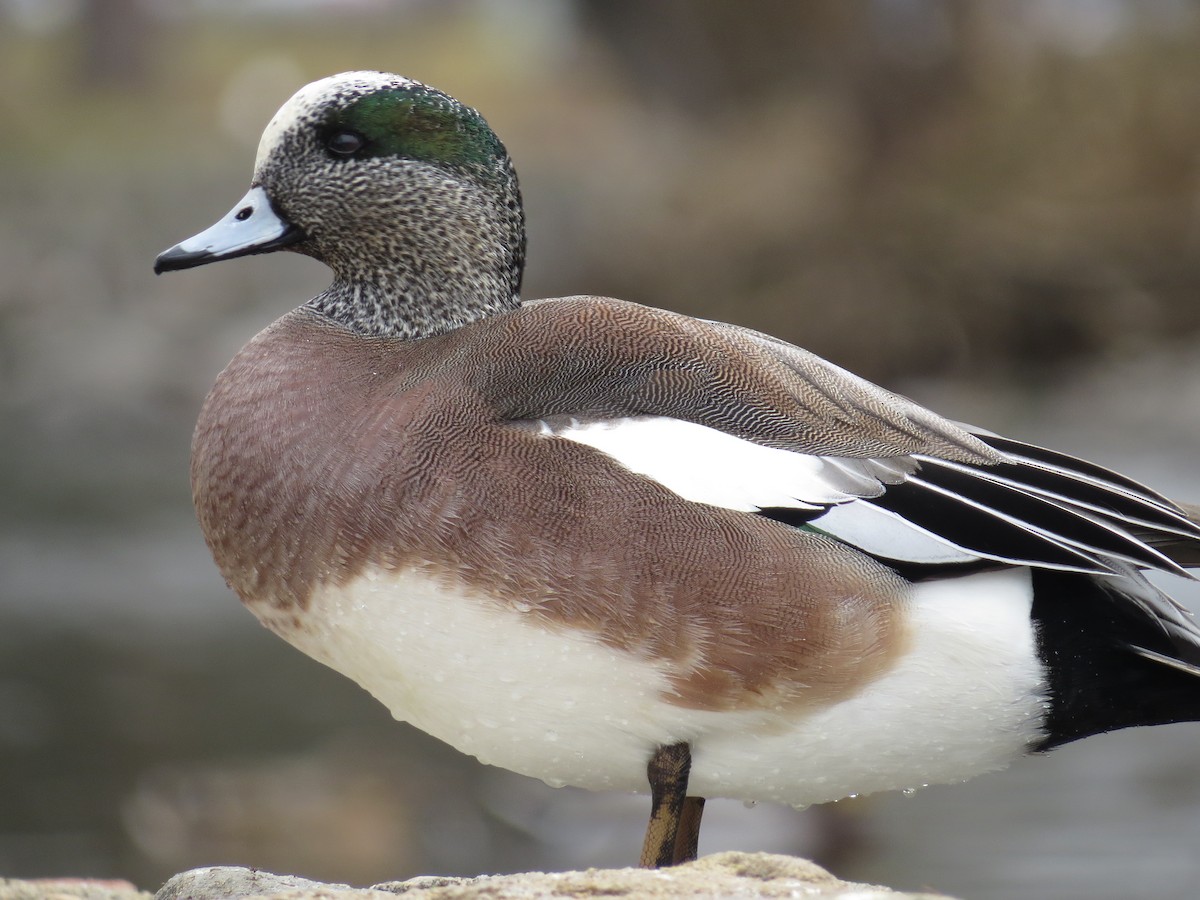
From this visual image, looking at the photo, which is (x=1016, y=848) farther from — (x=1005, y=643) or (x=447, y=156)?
(x=447, y=156)

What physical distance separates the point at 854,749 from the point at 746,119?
34.1 ft

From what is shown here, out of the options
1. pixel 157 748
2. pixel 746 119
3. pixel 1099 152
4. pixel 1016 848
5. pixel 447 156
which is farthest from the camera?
pixel 746 119

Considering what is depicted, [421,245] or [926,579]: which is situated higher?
[421,245]

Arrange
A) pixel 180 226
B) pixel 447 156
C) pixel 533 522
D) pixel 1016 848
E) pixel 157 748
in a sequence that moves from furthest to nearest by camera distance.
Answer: pixel 180 226 → pixel 157 748 → pixel 1016 848 → pixel 447 156 → pixel 533 522

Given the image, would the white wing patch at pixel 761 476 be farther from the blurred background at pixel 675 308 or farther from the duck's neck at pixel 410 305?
the blurred background at pixel 675 308

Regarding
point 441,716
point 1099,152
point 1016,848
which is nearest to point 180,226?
point 1099,152

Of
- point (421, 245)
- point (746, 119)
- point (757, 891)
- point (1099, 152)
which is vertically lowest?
point (757, 891)

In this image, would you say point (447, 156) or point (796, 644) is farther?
point (447, 156)

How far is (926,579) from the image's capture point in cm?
244

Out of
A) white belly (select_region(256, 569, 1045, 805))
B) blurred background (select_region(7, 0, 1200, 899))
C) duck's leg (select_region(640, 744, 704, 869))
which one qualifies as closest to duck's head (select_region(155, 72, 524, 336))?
white belly (select_region(256, 569, 1045, 805))

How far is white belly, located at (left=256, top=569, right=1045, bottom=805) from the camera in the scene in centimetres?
240

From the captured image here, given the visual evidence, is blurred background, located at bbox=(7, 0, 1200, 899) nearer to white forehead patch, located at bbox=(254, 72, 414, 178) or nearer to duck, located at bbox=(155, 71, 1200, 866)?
duck, located at bbox=(155, 71, 1200, 866)

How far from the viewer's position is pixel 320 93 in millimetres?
2826

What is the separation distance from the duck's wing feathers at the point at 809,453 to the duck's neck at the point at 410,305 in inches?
9.6
